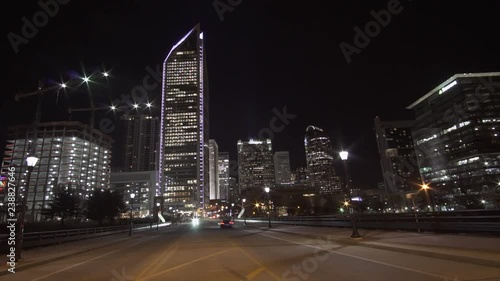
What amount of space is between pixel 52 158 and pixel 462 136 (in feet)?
589

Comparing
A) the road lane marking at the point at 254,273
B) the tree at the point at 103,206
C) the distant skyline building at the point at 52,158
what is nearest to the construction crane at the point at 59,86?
the tree at the point at 103,206

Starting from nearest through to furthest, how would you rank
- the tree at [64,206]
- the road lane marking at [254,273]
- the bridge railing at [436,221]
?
the road lane marking at [254,273] → the bridge railing at [436,221] → the tree at [64,206]

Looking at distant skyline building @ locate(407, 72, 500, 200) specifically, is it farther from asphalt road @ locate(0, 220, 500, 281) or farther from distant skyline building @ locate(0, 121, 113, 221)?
distant skyline building @ locate(0, 121, 113, 221)

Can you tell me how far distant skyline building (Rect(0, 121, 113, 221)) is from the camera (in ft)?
490

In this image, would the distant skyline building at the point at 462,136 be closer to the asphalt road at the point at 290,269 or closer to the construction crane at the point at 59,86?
the construction crane at the point at 59,86

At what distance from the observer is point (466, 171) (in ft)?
401

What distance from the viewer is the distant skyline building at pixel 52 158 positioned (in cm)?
14938

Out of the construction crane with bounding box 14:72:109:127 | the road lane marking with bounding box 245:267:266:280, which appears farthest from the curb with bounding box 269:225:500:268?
the construction crane with bounding box 14:72:109:127

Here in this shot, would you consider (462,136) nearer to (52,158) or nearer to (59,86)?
(59,86)

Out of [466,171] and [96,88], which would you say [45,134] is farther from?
[466,171]

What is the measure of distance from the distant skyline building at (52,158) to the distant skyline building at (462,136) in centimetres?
15302

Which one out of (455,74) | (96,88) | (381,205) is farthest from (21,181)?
(455,74)

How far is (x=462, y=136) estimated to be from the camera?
12506 centimetres

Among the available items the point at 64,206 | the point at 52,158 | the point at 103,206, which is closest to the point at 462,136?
the point at 103,206
